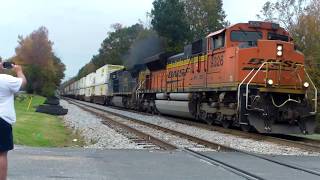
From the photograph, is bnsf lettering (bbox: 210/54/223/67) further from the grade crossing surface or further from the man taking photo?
the man taking photo

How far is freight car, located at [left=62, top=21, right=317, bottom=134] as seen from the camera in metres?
18.3

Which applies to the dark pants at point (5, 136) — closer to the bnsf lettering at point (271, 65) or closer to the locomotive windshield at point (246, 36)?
the bnsf lettering at point (271, 65)

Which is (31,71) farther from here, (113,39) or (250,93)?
(250,93)

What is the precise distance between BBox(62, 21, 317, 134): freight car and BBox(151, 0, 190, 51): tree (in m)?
38.6

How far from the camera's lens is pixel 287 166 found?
10.4m

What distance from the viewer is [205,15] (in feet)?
261

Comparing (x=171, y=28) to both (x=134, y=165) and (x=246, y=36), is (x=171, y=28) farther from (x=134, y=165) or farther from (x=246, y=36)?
(x=134, y=165)

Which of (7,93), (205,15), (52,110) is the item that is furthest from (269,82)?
(205,15)

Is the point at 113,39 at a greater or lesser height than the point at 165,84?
greater

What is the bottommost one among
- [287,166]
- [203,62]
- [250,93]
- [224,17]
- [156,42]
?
[287,166]

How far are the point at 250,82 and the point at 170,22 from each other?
4694cm

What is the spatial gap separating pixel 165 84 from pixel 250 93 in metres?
12.7

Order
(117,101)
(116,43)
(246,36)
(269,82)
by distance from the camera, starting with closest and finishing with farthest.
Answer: (269,82) → (246,36) → (117,101) → (116,43)

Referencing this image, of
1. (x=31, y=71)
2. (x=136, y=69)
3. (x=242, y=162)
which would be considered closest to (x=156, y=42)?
(x=136, y=69)
